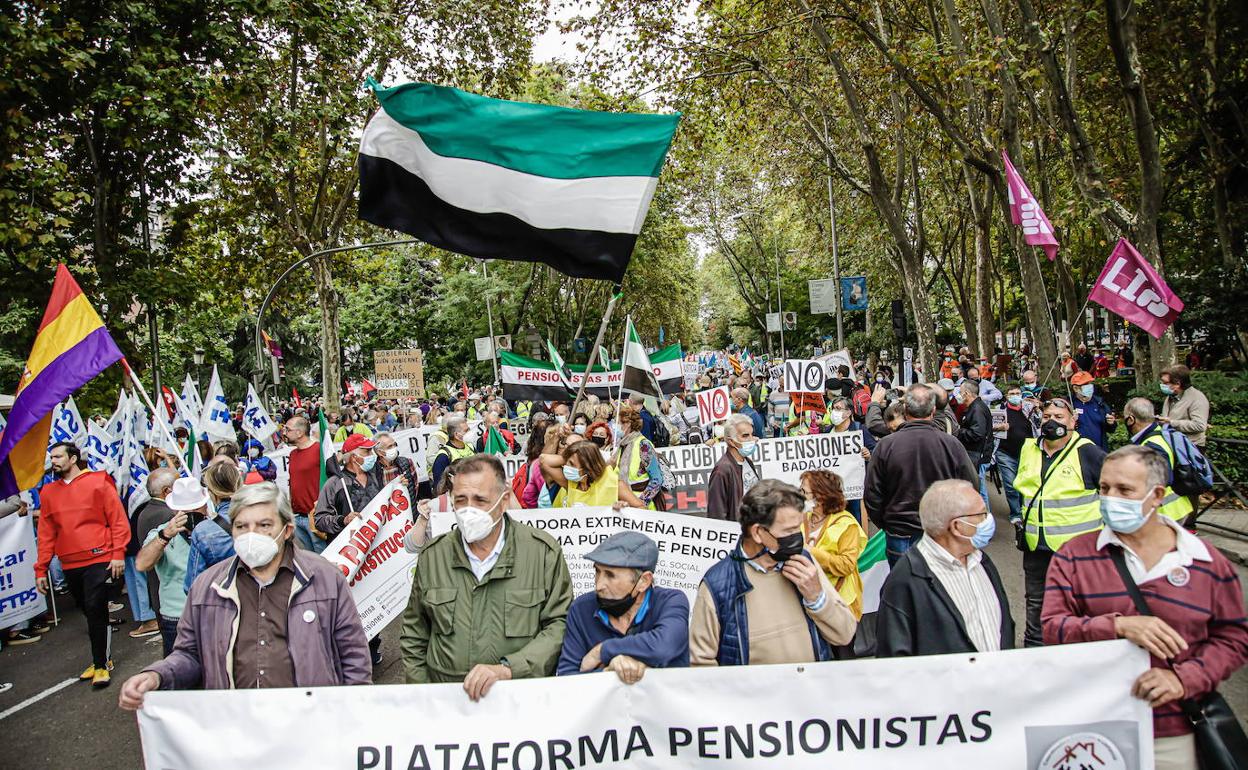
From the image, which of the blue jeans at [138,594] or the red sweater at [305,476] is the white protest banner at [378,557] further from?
the blue jeans at [138,594]

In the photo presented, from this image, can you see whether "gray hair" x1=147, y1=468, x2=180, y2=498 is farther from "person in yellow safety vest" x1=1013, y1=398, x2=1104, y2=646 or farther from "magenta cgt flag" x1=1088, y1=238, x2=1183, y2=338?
"magenta cgt flag" x1=1088, y1=238, x2=1183, y2=338

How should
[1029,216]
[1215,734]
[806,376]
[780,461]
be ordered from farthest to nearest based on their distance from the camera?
[1029,216] < [806,376] < [780,461] < [1215,734]

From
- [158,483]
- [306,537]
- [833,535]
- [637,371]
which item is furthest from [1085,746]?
[637,371]

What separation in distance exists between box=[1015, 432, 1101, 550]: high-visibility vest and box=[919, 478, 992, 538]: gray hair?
2.13 metres

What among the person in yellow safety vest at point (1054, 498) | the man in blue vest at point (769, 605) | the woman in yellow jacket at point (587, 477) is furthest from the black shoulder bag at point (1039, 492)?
the woman in yellow jacket at point (587, 477)

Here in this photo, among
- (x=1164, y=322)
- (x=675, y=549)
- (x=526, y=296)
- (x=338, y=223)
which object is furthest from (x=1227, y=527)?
(x=526, y=296)

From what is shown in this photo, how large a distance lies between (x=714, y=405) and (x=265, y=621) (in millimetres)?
7540

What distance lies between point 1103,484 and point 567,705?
221cm

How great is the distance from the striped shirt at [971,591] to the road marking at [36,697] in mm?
6479

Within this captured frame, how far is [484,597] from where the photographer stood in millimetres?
3350

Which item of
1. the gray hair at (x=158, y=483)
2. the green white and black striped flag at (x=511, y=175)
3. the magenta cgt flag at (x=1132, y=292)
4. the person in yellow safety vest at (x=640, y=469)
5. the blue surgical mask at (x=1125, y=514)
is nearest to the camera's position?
the blue surgical mask at (x=1125, y=514)

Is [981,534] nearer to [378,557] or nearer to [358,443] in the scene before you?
[378,557]

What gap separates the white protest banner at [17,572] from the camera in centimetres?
775

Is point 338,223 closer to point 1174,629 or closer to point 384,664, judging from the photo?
point 384,664
